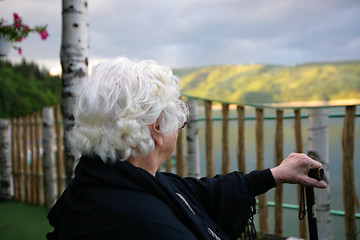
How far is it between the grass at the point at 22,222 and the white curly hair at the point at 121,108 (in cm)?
320

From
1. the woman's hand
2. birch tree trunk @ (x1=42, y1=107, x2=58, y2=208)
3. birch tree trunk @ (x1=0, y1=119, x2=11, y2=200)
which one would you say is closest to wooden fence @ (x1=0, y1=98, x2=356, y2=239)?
birch tree trunk @ (x1=42, y1=107, x2=58, y2=208)

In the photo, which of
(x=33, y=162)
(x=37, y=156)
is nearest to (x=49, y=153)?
(x=37, y=156)

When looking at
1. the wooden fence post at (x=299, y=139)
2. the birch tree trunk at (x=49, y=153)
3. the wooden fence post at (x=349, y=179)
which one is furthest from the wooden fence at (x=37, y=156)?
the wooden fence post at (x=349, y=179)

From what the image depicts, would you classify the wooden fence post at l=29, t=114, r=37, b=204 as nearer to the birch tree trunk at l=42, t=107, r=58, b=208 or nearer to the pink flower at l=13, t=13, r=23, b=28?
the birch tree trunk at l=42, t=107, r=58, b=208

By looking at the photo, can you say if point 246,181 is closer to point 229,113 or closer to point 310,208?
point 310,208

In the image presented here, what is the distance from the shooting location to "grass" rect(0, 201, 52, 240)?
380 centimetres

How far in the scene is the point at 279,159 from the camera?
3.04 meters

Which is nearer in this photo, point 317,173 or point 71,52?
point 317,173

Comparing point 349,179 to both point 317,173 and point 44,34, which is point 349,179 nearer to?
point 317,173

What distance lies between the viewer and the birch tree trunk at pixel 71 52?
104 inches

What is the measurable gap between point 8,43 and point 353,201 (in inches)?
158

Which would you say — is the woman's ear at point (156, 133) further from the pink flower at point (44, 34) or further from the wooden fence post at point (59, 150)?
the wooden fence post at point (59, 150)

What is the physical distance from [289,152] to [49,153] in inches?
143

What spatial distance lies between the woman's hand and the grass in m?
3.20
